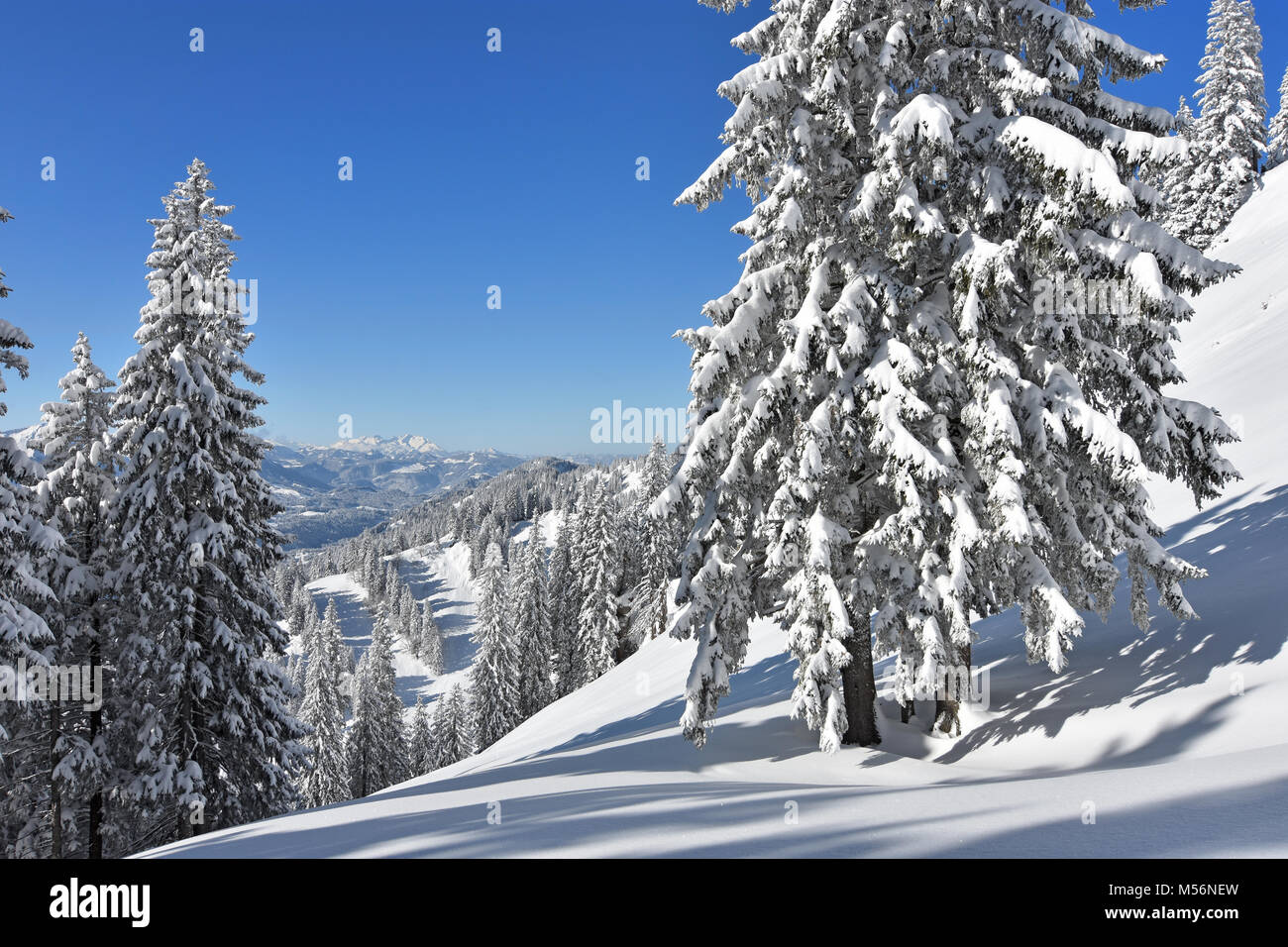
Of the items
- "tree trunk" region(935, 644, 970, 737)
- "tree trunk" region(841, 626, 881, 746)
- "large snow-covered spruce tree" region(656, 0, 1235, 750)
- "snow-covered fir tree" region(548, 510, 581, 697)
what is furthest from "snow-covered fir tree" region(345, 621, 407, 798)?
"large snow-covered spruce tree" region(656, 0, 1235, 750)

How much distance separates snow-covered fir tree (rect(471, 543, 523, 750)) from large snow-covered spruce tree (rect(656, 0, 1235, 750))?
135ft

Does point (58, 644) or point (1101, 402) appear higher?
point (1101, 402)

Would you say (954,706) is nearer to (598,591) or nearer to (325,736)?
(598,591)

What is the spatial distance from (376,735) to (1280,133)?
86686mm

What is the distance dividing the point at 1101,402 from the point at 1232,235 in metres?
41.9

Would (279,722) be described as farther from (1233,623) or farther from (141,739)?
(1233,623)

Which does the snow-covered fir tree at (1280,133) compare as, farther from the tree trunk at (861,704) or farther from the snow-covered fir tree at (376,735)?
the snow-covered fir tree at (376,735)

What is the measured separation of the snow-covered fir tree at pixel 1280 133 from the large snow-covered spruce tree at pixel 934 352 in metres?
61.3

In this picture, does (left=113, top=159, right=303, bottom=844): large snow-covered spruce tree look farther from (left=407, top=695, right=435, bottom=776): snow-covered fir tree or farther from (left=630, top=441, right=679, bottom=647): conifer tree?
(left=407, top=695, right=435, bottom=776): snow-covered fir tree

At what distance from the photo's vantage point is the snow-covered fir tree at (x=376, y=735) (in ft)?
161

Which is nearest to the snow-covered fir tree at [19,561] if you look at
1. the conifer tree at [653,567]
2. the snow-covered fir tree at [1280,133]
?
the conifer tree at [653,567]

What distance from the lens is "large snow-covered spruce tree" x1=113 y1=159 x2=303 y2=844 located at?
51.0 ft

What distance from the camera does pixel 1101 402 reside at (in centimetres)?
1073
